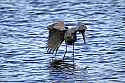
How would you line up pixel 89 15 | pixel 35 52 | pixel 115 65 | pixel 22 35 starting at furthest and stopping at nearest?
pixel 89 15, pixel 22 35, pixel 35 52, pixel 115 65

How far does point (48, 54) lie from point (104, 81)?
2.51 meters

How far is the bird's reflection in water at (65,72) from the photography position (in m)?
14.9

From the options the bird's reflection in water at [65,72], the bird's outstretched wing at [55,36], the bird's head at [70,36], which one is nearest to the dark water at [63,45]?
the bird's reflection in water at [65,72]

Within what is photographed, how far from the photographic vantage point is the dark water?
15.2 m

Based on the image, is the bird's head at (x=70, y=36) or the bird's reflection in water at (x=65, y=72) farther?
the bird's head at (x=70, y=36)

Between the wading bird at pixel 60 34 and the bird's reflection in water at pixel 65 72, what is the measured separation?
417 mm

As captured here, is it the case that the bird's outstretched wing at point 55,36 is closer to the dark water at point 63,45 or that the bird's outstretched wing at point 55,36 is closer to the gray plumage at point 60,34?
the gray plumage at point 60,34

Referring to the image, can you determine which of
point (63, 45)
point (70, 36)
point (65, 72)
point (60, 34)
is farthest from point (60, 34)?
point (63, 45)

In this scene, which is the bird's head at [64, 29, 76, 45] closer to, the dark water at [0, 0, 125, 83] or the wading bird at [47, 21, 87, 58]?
the wading bird at [47, 21, 87, 58]

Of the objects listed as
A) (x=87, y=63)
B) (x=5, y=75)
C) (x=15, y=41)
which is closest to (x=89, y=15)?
(x=15, y=41)

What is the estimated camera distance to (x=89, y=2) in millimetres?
23016

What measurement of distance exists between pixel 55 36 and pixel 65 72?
40.2 inches

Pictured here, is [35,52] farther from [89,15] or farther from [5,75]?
[89,15]

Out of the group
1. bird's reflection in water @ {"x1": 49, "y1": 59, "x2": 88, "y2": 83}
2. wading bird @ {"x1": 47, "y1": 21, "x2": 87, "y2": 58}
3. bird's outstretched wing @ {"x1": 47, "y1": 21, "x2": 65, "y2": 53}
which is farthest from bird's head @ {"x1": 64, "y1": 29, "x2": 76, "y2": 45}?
bird's reflection in water @ {"x1": 49, "y1": 59, "x2": 88, "y2": 83}
